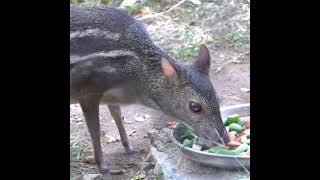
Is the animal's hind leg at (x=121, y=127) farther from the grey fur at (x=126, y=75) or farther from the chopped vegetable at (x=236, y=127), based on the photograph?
the chopped vegetable at (x=236, y=127)

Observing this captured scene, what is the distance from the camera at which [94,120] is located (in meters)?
5.73

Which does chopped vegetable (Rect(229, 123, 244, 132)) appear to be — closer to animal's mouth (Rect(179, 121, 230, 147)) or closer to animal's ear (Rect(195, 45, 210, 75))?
animal's mouth (Rect(179, 121, 230, 147))

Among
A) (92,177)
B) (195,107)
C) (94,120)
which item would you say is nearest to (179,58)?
(94,120)

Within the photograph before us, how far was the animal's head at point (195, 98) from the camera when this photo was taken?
5.33m

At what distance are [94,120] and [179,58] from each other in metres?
2.50

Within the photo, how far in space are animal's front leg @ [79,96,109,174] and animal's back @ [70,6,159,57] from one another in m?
0.46

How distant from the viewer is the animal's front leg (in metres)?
5.67

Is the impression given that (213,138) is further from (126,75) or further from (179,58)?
(179,58)
